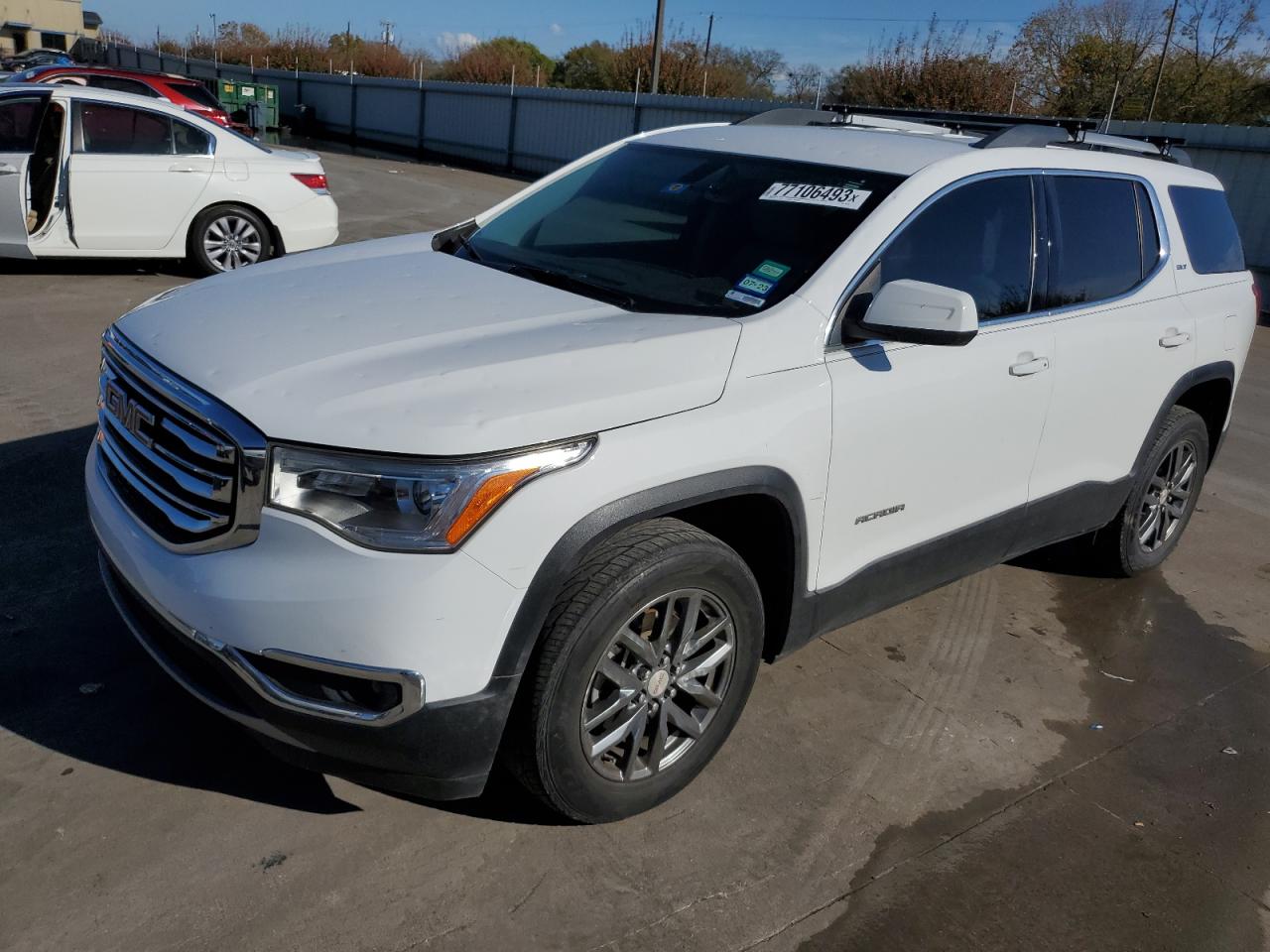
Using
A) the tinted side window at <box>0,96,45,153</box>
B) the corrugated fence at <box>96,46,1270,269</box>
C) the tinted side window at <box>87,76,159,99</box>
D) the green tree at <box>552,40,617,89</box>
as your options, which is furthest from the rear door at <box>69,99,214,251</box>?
the green tree at <box>552,40,617,89</box>

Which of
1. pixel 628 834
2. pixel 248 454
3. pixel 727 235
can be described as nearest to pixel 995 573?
pixel 727 235

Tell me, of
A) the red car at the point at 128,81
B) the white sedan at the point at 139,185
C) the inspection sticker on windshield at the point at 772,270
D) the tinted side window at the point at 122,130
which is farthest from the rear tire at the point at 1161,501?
the red car at the point at 128,81

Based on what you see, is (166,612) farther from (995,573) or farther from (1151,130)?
(1151,130)

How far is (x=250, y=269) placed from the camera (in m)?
3.71

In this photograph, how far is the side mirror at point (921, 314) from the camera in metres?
3.08

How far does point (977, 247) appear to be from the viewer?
373 centimetres

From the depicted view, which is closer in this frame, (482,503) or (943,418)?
(482,503)

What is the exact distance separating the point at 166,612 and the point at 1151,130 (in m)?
17.5

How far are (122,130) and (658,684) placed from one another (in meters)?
8.06

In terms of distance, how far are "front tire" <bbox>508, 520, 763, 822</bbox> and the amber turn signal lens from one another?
0.32 m

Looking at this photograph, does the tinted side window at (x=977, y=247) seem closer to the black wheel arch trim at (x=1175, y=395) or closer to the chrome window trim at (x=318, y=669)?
the black wheel arch trim at (x=1175, y=395)

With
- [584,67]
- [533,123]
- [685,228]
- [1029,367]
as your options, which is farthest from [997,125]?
[584,67]

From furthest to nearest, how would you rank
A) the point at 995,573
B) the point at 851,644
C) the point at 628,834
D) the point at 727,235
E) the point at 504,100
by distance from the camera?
the point at 504,100 < the point at 995,573 < the point at 851,644 < the point at 727,235 < the point at 628,834

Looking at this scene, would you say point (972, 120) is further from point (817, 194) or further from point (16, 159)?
point (16, 159)
